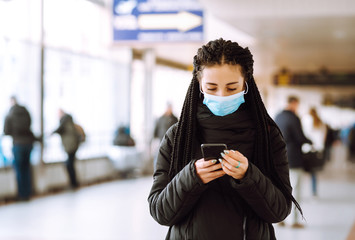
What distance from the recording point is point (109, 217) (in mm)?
7609

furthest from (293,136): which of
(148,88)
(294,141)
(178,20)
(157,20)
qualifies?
(148,88)

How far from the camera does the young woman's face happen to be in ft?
5.71

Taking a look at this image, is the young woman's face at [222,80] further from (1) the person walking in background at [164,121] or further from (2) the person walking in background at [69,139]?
(2) the person walking in background at [69,139]

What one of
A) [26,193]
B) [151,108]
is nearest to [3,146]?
[26,193]

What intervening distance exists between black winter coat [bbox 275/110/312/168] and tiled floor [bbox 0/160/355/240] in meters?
0.93

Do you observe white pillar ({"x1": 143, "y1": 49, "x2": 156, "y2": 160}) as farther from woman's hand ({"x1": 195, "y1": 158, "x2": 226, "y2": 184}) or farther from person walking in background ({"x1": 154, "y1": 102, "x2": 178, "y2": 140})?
woman's hand ({"x1": 195, "y1": 158, "x2": 226, "y2": 184})

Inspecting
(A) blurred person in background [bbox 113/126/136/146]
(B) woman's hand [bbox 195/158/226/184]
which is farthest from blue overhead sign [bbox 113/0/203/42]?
(B) woman's hand [bbox 195/158/226/184]

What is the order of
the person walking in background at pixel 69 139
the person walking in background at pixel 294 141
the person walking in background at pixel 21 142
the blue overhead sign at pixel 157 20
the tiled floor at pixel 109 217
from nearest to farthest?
the tiled floor at pixel 109 217 < the person walking in background at pixel 294 141 < the blue overhead sign at pixel 157 20 < the person walking in background at pixel 21 142 < the person walking in background at pixel 69 139

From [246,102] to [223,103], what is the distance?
4.6 inches

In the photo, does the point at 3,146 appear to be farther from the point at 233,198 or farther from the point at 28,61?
the point at 233,198

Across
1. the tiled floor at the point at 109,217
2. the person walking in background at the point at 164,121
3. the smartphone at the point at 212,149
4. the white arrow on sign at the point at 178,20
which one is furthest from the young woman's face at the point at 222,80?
the person walking in background at the point at 164,121

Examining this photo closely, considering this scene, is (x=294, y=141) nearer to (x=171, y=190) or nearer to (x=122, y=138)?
(x=171, y=190)

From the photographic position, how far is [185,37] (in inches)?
334

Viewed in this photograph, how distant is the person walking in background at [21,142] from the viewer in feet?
29.7
